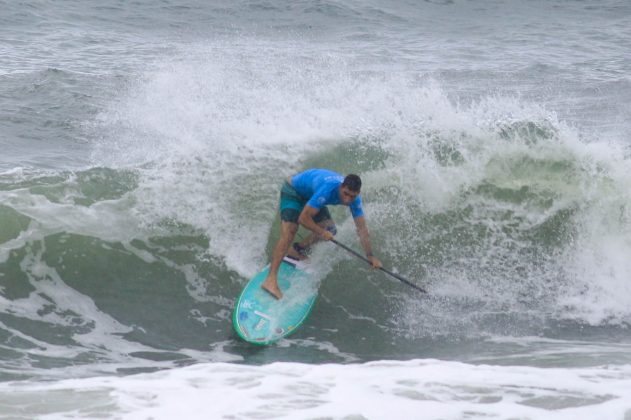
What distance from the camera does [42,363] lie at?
6.01 meters

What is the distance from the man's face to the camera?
6699 millimetres

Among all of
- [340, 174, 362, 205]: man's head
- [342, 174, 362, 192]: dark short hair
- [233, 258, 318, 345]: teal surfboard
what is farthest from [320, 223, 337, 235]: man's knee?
[342, 174, 362, 192]: dark short hair

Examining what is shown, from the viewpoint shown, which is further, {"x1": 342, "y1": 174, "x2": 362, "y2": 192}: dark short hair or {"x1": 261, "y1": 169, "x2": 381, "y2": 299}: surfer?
{"x1": 261, "y1": 169, "x2": 381, "y2": 299}: surfer

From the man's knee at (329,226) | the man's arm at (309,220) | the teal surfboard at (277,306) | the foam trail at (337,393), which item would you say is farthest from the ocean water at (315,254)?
the man's arm at (309,220)

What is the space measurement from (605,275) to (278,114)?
4.21m

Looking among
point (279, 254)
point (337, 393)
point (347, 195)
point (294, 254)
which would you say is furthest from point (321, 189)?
point (337, 393)

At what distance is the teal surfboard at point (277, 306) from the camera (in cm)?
684

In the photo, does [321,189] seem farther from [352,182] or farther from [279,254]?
[279,254]

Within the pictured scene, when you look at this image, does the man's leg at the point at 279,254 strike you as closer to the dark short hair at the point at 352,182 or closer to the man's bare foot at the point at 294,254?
the man's bare foot at the point at 294,254

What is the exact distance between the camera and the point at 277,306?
7121 millimetres

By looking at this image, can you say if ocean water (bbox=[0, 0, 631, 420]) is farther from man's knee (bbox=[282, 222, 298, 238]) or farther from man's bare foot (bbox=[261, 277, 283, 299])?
man's knee (bbox=[282, 222, 298, 238])

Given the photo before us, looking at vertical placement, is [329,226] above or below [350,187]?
below

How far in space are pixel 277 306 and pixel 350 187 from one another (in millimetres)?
1309

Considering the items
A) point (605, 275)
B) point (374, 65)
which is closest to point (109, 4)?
point (374, 65)
